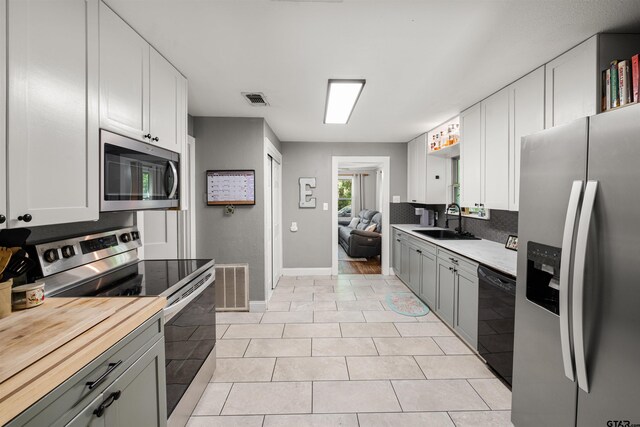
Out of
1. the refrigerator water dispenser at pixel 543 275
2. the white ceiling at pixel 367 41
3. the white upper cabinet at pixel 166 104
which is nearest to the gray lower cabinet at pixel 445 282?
the refrigerator water dispenser at pixel 543 275

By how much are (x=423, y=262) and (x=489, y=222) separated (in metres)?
0.89

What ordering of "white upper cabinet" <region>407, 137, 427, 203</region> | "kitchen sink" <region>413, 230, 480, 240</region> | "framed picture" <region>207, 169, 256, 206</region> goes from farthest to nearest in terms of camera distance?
"white upper cabinet" <region>407, 137, 427, 203</region> → "kitchen sink" <region>413, 230, 480, 240</region> → "framed picture" <region>207, 169, 256, 206</region>

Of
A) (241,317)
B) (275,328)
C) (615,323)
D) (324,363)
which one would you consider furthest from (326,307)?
(615,323)

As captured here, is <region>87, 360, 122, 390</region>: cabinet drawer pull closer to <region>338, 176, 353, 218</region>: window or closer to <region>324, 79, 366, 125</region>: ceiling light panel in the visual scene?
<region>324, 79, 366, 125</region>: ceiling light panel

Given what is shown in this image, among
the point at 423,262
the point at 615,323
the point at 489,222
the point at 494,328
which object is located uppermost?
the point at 489,222

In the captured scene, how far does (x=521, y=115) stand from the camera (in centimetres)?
240

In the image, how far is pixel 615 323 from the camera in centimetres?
114

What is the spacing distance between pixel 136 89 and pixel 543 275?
8.16 feet

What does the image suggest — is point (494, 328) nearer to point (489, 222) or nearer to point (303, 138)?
point (489, 222)

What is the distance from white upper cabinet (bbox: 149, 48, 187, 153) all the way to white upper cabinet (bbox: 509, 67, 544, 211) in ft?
8.28

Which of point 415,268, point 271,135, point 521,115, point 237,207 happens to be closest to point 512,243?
point 521,115

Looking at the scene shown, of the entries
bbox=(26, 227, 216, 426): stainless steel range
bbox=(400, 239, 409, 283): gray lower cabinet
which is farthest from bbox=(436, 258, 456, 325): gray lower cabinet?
bbox=(26, 227, 216, 426): stainless steel range

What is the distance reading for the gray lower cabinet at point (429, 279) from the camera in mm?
3346

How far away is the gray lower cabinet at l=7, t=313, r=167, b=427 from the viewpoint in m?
0.82
